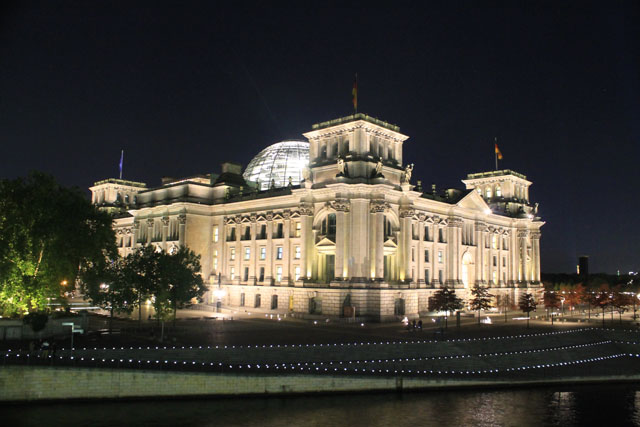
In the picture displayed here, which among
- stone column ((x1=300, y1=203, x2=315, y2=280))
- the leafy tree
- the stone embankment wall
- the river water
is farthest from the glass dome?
the river water

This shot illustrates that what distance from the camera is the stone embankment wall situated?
116ft

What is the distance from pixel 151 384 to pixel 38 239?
26214mm

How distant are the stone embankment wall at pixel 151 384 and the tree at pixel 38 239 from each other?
21332mm

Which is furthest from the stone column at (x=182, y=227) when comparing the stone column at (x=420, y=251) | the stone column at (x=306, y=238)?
the stone column at (x=420, y=251)

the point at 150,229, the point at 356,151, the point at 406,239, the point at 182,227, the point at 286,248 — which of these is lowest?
the point at 286,248

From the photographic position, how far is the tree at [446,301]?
239 ft

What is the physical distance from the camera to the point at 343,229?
247 feet

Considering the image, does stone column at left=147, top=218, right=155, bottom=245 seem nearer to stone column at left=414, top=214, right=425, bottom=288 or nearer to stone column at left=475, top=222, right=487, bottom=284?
stone column at left=414, top=214, right=425, bottom=288

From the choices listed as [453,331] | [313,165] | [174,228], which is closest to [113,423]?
[453,331]

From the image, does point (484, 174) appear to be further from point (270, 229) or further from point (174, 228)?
point (174, 228)

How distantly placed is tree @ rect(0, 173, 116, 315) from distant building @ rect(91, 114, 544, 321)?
30941mm

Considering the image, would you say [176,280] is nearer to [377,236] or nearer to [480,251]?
[377,236]

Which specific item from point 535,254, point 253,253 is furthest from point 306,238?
point 535,254

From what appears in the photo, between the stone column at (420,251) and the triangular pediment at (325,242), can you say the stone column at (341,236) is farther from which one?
Answer: the stone column at (420,251)
